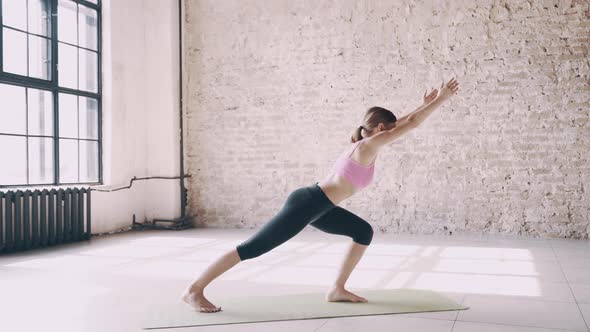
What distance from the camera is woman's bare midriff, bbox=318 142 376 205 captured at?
285 centimetres

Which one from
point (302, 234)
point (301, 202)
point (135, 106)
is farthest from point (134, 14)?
point (301, 202)

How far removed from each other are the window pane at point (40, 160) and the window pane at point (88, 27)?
1.32 metres

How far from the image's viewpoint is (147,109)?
7.52 metres

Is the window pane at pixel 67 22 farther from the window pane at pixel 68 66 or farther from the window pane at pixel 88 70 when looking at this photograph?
the window pane at pixel 88 70

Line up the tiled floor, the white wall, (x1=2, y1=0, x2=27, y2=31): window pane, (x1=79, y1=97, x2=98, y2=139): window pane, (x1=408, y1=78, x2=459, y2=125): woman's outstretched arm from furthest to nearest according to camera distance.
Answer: the white wall < (x1=79, y1=97, x2=98, y2=139): window pane < (x1=2, y1=0, x2=27, y2=31): window pane < (x1=408, y1=78, x2=459, y2=125): woman's outstretched arm < the tiled floor

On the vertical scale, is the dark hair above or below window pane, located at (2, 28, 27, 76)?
below

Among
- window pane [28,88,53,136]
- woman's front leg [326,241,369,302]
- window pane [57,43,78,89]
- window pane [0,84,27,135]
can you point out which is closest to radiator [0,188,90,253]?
window pane [0,84,27,135]

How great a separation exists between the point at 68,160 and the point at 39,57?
1.17 meters

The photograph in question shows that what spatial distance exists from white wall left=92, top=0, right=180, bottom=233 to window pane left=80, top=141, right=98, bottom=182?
254mm

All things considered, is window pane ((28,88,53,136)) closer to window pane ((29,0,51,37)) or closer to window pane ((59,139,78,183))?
window pane ((59,139,78,183))

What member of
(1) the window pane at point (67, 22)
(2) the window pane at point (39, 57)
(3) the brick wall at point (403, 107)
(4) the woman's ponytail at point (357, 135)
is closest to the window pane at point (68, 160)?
(2) the window pane at point (39, 57)

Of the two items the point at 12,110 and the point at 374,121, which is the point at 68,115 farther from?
the point at 374,121

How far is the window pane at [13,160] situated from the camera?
5.57 meters

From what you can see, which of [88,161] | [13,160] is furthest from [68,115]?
[13,160]
